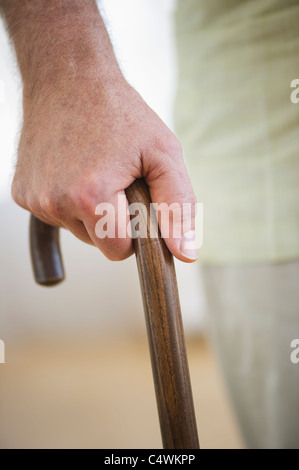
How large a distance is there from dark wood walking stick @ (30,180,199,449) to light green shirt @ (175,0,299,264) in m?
0.30

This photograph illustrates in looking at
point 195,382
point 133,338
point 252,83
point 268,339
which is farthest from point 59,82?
point 133,338

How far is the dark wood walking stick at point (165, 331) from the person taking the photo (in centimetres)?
29

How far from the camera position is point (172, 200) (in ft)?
0.97

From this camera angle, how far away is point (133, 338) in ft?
6.23

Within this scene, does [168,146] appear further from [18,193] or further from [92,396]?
[92,396]

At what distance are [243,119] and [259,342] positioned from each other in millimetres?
336

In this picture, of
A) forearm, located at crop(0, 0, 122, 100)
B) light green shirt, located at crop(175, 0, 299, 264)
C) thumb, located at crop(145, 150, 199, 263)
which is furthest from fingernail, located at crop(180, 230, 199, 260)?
light green shirt, located at crop(175, 0, 299, 264)

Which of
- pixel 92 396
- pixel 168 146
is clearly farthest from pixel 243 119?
pixel 92 396

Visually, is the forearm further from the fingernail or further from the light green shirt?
the light green shirt

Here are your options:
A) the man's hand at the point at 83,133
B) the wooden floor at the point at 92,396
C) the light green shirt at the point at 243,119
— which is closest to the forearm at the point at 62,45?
the man's hand at the point at 83,133

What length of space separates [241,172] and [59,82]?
35 cm

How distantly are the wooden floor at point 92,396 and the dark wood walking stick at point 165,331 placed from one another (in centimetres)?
97

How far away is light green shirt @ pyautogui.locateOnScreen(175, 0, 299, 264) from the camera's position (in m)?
0.52
